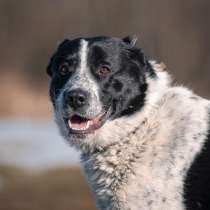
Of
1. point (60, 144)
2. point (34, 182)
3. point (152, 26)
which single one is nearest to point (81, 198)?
point (34, 182)

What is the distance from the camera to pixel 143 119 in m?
6.68

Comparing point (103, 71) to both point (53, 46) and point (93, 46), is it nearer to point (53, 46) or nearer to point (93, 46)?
point (93, 46)

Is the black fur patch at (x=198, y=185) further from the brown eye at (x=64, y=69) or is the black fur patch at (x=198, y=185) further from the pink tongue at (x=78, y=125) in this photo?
the brown eye at (x=64, y=69)

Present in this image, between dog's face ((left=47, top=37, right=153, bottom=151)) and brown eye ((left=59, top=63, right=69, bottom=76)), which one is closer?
dog's face ((left=47, top=37, right=153, bottom=151))

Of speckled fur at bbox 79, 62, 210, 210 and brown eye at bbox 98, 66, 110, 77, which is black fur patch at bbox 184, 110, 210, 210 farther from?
brown eye at bbox 98, 66, 110, 77

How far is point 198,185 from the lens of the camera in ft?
20.3

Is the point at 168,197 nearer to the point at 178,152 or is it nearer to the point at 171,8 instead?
the point at 178,152

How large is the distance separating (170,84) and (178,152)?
711 millimetres

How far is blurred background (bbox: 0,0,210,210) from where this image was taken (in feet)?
52.1

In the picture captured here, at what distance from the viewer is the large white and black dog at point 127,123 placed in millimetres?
6316

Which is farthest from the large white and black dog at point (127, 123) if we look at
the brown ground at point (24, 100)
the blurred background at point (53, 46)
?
the brown ground at point (24, 100)

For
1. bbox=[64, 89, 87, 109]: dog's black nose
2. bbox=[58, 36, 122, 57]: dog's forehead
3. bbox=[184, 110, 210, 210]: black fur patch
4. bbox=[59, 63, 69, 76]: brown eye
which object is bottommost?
bbox=[184, 110, 210, 210]: black fur patch

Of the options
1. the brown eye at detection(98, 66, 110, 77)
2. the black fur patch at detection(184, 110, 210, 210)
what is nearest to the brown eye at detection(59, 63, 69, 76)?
the brown eye at detection(98, 66, 110, 77)

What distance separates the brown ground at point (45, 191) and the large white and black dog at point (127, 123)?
4.72m
